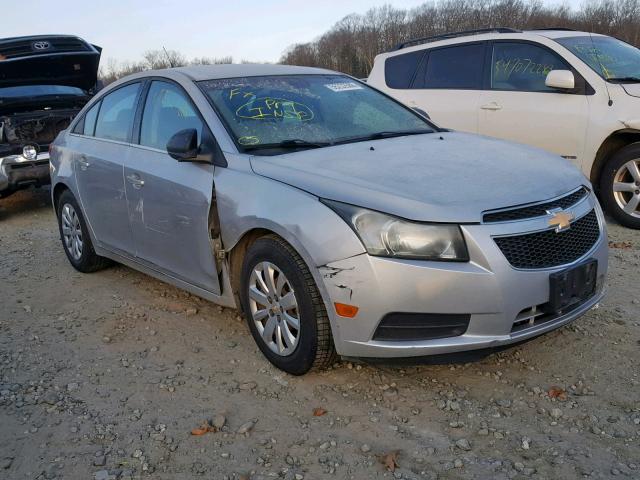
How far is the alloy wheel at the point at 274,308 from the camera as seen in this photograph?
10.6 ft

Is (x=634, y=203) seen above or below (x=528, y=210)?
below

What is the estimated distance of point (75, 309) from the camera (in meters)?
4.66

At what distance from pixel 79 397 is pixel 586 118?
501 cm

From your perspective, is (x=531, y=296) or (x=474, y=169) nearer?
(x=531, y=296)

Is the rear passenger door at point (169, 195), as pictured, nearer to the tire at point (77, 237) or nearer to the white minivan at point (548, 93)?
the tire at point (77, 237)

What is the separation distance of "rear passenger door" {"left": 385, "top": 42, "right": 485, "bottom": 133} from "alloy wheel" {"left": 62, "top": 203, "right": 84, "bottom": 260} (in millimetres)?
4017

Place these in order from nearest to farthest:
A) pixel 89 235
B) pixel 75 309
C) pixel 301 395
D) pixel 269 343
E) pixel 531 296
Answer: pixel 531 296
pixel 301 395
pixel 269 343
pixel 75 309
pixel 89 235

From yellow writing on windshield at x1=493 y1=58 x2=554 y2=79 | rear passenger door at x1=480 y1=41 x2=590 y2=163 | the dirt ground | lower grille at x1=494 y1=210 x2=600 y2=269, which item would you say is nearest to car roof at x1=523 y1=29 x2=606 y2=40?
rear passenger door at x1=480 y1=41 x2=590 y2=163

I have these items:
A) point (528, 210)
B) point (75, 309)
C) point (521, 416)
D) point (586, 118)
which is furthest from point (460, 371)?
point (586, 118)

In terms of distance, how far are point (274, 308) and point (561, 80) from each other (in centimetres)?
408

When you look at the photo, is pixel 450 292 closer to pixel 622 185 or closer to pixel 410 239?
pixel 410 239

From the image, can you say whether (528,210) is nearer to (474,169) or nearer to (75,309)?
(474,169)

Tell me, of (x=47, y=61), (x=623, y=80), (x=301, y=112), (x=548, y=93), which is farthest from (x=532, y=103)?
(x=47, y=61)

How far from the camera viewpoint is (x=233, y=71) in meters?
4.30
